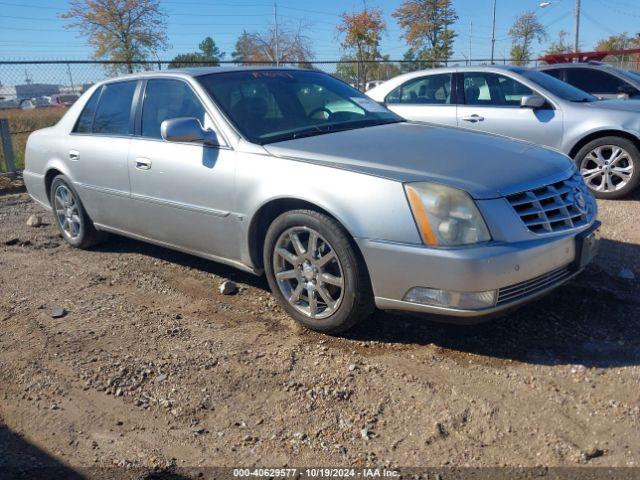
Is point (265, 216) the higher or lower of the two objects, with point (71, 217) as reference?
higher

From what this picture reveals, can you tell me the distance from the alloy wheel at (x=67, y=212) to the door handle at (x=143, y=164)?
1.27 meters

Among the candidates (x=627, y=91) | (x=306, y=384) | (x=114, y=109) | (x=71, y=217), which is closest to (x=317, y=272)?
(x=306, y=384)

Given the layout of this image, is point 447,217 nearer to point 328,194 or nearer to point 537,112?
point 328,194

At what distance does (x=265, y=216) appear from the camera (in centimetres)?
395

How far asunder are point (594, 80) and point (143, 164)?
749 centimetres

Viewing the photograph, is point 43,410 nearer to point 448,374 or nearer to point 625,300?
point 448,374

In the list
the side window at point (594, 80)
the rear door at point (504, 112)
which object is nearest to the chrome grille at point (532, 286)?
the rear door at point (504, 112)

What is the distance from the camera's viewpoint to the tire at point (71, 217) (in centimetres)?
562

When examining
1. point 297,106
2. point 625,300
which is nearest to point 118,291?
point 297,106

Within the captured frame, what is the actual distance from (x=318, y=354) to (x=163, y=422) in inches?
38.0

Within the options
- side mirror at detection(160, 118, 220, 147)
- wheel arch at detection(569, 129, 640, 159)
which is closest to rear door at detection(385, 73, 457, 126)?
wheel arch at detection(569, 129, 640, 159)

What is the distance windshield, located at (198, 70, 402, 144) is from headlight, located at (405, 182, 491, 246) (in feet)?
4.20

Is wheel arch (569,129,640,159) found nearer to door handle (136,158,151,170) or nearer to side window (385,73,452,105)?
side window (385,73,452,105)

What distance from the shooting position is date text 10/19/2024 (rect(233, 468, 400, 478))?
2510 mm
